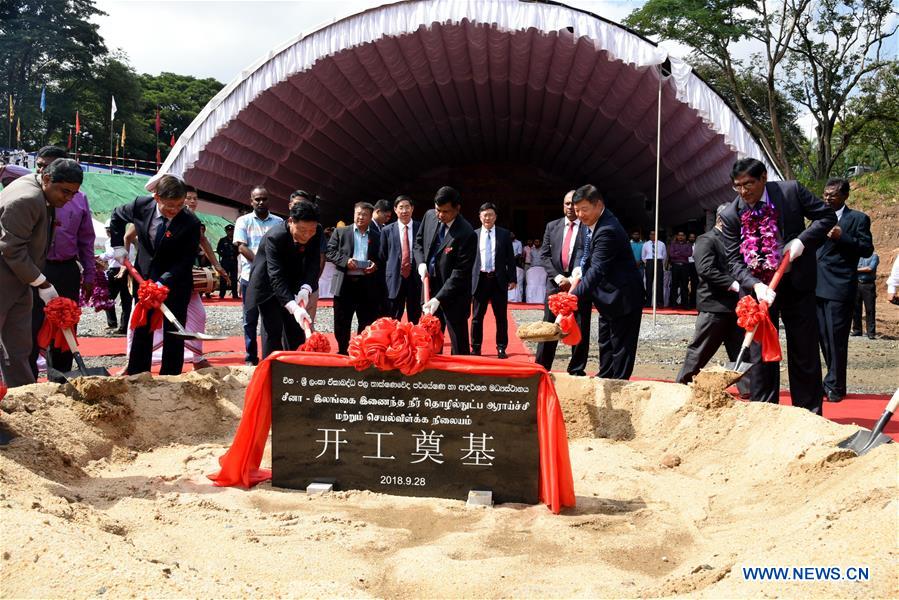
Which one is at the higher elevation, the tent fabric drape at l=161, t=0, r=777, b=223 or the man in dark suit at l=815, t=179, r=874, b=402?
the tent fabric drape at l=161, t=0, r=777, b=223

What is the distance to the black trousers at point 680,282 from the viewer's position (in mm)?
15016

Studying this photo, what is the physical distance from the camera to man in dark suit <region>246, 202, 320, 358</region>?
471 cm

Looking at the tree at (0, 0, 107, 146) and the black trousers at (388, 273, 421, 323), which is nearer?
the black trousers at (388, 273, 421, 323)

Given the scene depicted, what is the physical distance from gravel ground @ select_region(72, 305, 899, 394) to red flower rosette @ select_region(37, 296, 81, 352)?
248cm

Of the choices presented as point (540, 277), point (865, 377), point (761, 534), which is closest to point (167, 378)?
point (761, 534)

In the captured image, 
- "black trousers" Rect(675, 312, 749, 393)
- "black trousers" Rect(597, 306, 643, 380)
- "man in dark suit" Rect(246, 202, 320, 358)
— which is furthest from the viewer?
"black trousers" Rect(675, 312, 749, 393)

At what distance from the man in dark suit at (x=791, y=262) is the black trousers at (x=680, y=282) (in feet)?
35.1

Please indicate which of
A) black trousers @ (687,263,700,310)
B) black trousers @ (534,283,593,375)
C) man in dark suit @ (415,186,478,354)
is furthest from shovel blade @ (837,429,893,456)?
black trousers @ (687,263,700,310)

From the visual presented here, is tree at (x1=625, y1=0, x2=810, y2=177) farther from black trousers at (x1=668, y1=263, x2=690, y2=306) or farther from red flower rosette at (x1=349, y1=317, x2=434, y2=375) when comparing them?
red flower rosette at (x1=349, y1=317, x2=434, y2=375)

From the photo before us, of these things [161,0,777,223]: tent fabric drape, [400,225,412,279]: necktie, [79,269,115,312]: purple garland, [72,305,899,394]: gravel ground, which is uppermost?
[161,0,777,223]: tent fabric drape

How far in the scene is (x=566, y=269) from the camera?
243 inches

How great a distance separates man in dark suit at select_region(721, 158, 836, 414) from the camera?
14.5ft

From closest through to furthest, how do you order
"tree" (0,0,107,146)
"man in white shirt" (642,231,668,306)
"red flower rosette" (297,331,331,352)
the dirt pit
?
the dirt pit < "red flower rosette" (297,331,331,352) < "man in white shirt" (642,231,668,306) < "tree" (0,0,107,146)

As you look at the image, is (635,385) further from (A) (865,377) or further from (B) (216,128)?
(B) (216,128)
